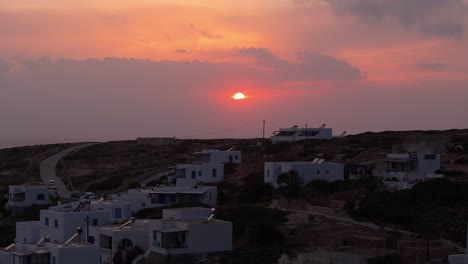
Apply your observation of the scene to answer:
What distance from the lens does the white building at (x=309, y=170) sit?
49406mm

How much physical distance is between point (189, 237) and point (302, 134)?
52.7 m

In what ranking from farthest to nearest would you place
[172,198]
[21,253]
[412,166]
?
[172,198]
[412,166]
[21,253]

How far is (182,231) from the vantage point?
3394cm

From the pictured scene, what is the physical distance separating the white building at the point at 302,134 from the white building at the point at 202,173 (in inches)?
992

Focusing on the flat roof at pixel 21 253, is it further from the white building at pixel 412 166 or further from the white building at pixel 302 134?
the white building at pixel 302 134

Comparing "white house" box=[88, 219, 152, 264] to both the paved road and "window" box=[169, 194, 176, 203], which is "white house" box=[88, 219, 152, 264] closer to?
"window" box=[169, 194, 176, 203]

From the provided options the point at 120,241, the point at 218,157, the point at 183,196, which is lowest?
the point at 120,241

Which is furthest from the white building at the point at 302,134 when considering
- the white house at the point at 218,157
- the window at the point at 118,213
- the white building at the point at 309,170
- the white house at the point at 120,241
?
the white house at the point at 120,241

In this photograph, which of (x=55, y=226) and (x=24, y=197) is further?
(x=24, y=197)

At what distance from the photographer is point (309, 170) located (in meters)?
49.7

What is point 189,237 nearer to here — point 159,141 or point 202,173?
point 202,173

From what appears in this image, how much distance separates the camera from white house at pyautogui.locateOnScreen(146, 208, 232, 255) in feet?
110

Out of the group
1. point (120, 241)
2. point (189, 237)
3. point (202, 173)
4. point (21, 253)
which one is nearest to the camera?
point (21, 253)

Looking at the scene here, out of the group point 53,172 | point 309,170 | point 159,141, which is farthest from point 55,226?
point 159,141
